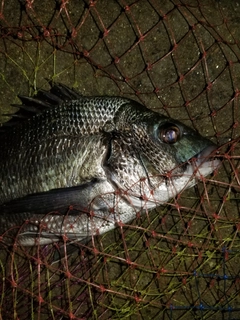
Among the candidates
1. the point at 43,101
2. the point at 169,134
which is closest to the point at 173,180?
the point at 169,134

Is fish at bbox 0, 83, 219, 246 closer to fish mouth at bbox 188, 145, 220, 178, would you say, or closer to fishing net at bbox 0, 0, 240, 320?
fish mouth at bbox 188, 145, 220, 178

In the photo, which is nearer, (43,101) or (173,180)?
(173,180)

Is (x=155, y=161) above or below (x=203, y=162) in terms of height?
above

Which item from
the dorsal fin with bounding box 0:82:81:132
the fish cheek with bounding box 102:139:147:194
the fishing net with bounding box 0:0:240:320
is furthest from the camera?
the fishing net with bounding box 0:0:240:320

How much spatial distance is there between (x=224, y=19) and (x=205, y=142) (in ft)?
3.58

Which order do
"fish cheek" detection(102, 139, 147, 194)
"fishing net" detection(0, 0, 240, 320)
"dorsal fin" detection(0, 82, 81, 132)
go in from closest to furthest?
"fish cheek" detection(102, 139, 147, 194) → "dorsal fin" detection(0, 82, 81, 132) → "fishing net" detection(0, 0, 240, 320)

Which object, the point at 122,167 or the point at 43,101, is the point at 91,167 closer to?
the point at 122,167

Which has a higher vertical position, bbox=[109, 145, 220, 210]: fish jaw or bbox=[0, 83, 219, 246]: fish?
bbox=[0, 83, 219, 246]: fish

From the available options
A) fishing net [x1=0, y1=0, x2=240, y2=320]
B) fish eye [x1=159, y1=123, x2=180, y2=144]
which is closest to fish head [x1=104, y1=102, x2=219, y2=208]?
fish eye [x1=159, y1=123, x2=180, y2=144]

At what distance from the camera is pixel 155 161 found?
2.87 meters

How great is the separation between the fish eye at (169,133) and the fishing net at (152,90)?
487 millimetres

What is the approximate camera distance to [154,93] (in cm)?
339

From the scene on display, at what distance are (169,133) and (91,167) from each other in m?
0.57

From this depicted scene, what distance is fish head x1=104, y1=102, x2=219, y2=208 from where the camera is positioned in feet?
9.36
